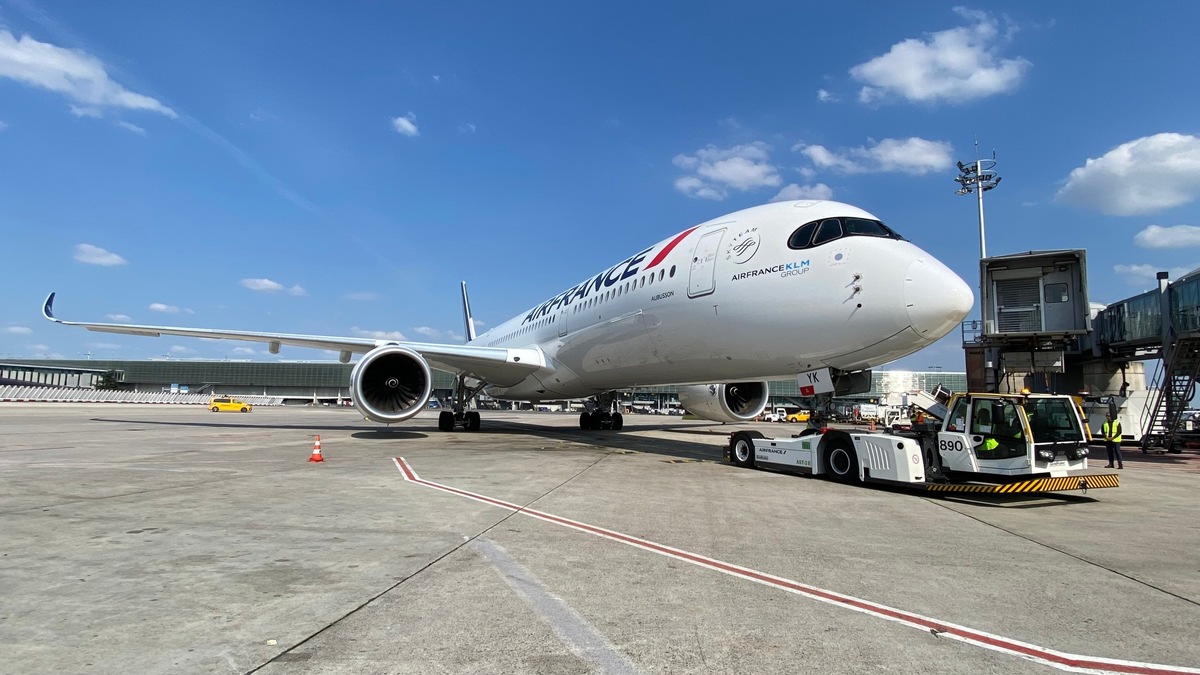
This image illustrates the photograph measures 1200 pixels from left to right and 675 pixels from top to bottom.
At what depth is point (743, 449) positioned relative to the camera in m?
11.6

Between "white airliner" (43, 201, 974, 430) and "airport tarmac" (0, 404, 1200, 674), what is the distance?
2.43m

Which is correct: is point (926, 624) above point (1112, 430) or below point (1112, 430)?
below

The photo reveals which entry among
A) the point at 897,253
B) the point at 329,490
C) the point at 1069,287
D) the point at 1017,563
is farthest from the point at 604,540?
the point at 1069,287

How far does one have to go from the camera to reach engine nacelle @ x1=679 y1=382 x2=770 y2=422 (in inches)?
652

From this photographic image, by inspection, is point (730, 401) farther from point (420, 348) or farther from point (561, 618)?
point (561, 618)

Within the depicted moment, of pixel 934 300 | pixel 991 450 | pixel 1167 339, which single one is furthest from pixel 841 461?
pixel 1167 339

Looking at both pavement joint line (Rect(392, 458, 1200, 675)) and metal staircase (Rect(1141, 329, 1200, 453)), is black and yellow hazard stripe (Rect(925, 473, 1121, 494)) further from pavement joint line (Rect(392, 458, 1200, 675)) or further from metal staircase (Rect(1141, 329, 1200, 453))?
metal staircase (Rect(1141, 329, 1200, 453))

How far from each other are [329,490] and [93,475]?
380 centimetres

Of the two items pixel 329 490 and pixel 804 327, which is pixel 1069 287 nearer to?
pixel 804 327

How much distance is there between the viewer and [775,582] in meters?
4.01

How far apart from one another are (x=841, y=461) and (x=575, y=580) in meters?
6.84

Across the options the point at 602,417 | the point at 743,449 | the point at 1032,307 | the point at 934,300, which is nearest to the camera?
the point at 934,300

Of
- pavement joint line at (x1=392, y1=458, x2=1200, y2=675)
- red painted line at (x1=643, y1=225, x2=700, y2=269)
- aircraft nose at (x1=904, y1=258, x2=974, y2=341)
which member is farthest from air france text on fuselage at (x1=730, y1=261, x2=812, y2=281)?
pavement joint line at (x1=392, y1=458, x2=1200, y2=675)

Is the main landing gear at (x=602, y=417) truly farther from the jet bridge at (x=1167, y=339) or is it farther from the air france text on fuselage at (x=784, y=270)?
the jet bridge at (x=1167, y=339)
